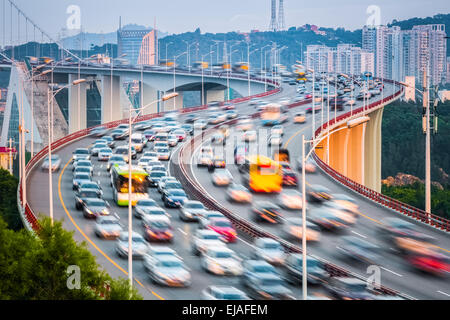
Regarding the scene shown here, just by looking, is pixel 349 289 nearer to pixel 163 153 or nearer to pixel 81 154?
pixel 163 153

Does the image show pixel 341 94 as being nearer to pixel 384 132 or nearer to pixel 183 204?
pixel 384 132

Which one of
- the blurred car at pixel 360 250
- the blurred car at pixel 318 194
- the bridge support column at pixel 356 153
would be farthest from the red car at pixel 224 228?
the bridge support column at pixel 356 153

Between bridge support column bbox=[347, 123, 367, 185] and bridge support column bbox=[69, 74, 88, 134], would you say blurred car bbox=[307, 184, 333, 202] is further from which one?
bridge support column bbox=[69, 74, 88, 134]

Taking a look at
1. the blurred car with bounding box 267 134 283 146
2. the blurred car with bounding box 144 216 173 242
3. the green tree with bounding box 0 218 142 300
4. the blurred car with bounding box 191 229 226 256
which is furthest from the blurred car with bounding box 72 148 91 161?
the green tree with bounding box 0 218 142 300

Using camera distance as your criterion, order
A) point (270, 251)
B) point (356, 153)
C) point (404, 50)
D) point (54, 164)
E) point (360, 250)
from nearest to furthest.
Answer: point (270, 251) < point (360, 250) < point (54, 164) < point (356, 153) < point (404, 50)

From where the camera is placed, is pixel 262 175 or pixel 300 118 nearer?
pixel 262 175

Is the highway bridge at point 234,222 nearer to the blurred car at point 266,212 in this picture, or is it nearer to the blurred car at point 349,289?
the blurred car at point 266,212

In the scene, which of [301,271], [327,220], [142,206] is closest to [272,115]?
[327,220]

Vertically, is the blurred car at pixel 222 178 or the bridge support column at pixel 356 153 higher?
the blurred car at pixel 222 178
